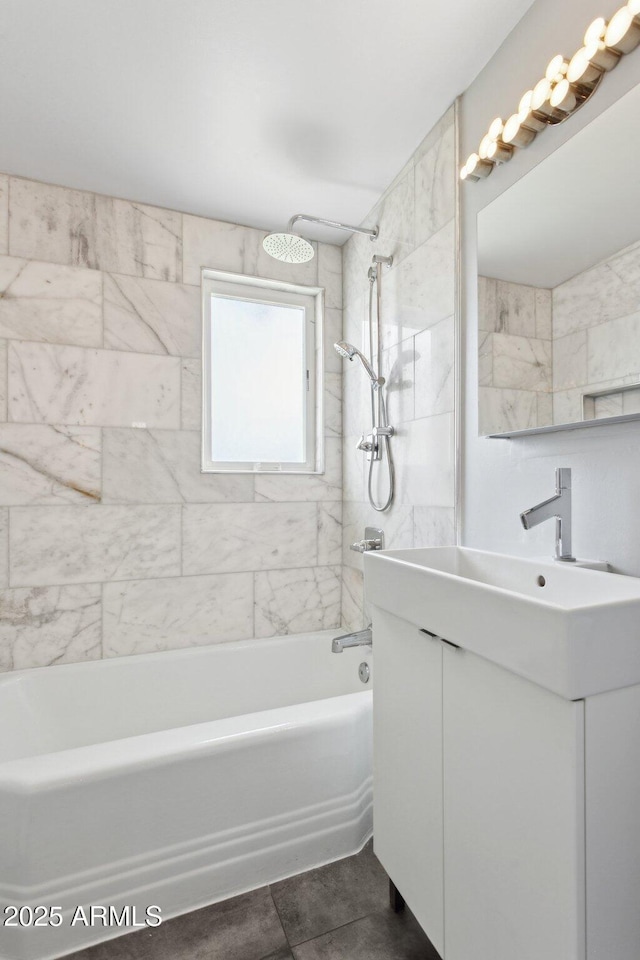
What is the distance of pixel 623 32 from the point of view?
976mm

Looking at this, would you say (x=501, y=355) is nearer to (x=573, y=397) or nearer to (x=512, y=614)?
(x=573, y=397)

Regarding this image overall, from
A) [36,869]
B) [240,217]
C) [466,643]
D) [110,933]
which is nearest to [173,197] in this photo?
[240,217]

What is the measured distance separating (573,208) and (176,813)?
1854mm

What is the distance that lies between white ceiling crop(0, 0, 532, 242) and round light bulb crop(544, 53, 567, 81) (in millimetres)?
278

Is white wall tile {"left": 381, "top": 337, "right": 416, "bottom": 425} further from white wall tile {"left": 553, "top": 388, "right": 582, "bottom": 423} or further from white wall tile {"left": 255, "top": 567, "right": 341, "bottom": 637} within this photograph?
white wall tile {"left": 255, "top": 567, "right": 341, "bottom": 637}

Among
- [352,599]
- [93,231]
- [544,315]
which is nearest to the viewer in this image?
[544,315]

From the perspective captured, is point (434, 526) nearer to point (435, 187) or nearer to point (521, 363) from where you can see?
point (521, 363)

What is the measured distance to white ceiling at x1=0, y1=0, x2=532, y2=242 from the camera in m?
1.32

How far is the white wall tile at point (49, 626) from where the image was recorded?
1.96 m

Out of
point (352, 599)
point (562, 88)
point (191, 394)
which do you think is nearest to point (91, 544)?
point (191, 394)

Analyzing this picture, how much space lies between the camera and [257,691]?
2.21 metres

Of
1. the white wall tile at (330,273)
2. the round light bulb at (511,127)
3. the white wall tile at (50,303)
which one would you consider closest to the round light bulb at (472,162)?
the round light bulb at (511,127)

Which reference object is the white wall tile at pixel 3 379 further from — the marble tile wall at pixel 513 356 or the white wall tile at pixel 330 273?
the marble tile wall at pixel 513 356

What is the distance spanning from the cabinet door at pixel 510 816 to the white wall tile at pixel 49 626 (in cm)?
166
